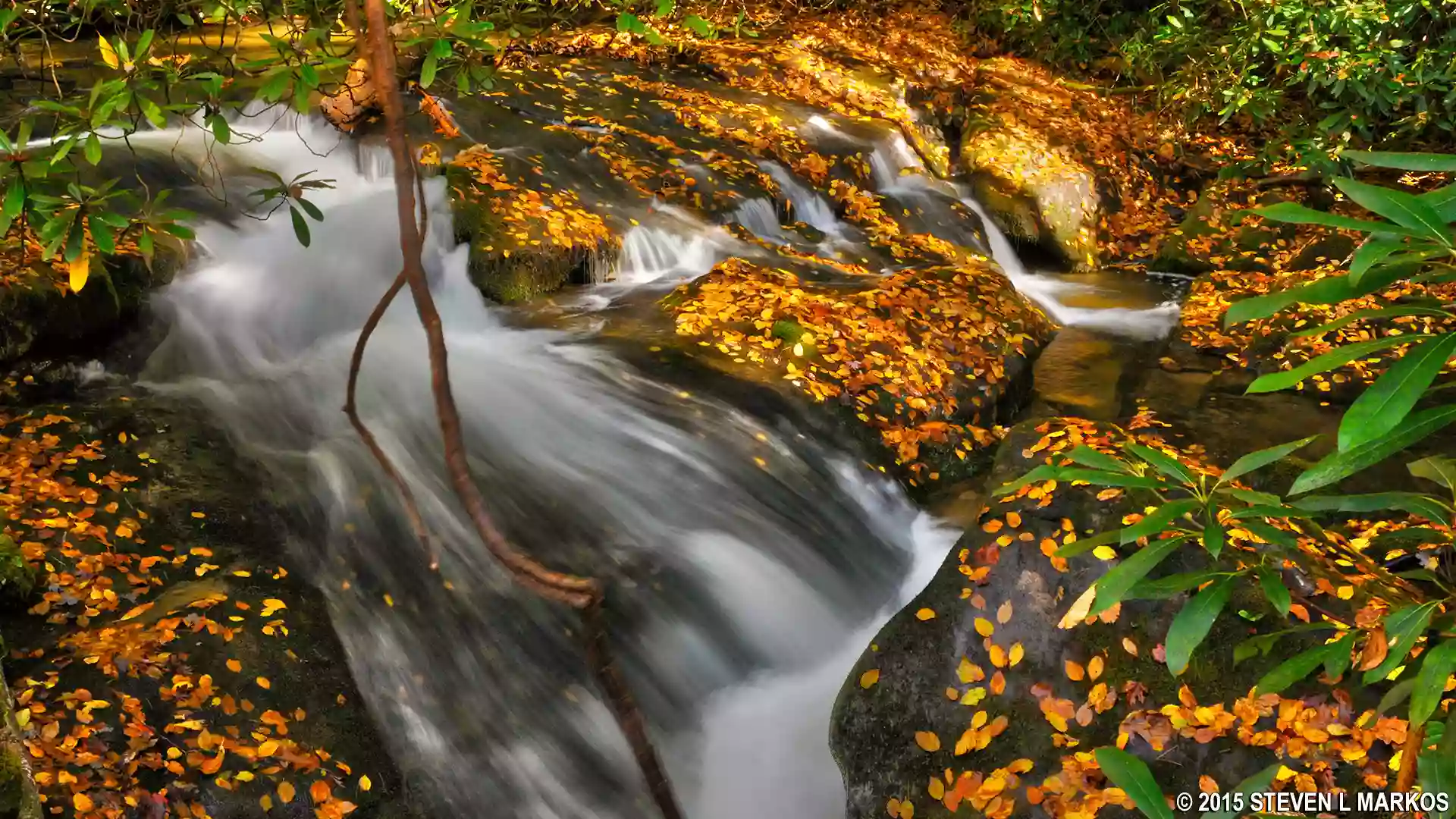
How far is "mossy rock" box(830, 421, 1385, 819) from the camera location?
297 centimetres

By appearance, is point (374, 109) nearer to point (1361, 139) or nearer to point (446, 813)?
point (446, 813)

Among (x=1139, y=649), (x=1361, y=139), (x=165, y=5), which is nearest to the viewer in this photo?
(x=1139, y=649)

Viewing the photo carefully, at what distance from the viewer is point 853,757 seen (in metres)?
3.49

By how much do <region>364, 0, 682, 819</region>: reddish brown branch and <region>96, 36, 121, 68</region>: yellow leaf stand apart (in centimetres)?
297

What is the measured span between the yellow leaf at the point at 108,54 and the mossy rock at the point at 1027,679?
14.2 feet

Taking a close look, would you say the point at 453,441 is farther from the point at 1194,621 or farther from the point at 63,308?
the point at 63,308

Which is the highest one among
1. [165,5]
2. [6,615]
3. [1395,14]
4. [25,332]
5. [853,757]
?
[1395,14]

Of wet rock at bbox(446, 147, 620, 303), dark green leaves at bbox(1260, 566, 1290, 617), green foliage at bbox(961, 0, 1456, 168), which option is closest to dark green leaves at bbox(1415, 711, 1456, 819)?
dark green leaves at bbox(1260, 566, 1290, 617)

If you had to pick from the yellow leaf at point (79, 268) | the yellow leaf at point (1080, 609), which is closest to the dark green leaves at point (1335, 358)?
the yellow leaf at point (1080, 609)

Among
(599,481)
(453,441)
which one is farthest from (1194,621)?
(599,481)

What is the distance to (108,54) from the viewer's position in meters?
3.85

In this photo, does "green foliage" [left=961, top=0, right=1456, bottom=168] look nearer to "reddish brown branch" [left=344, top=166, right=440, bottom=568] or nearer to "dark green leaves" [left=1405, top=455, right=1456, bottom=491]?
"dark green leaves" [left=1405, top=455, right=1456, bottom=491]

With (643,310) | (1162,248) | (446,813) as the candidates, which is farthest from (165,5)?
(1162,248)

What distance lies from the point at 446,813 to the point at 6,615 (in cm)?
194
